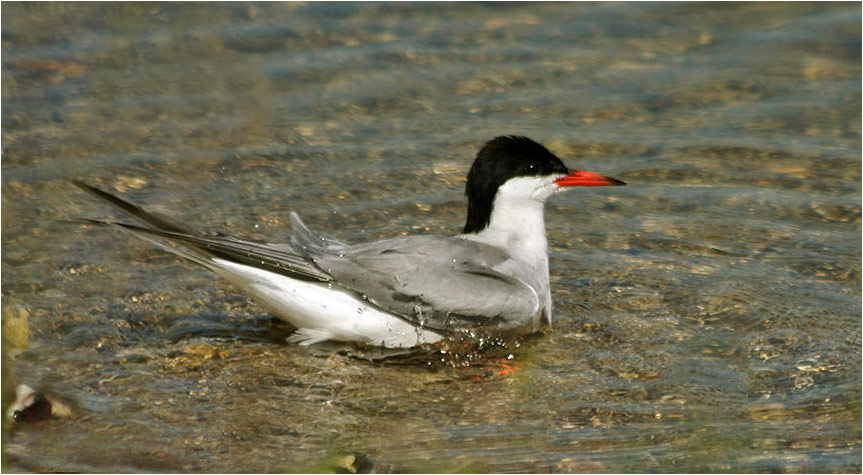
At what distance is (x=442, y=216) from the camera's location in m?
8.14

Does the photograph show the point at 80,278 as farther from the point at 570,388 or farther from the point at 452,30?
the point at 452,30

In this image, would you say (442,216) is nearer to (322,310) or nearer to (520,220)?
(520,220)

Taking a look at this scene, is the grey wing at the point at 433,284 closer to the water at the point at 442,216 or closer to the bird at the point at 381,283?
the bird at the point at 381,283

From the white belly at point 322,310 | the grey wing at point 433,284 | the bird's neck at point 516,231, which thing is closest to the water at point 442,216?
the white belly at point 322,310

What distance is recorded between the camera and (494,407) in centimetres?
586

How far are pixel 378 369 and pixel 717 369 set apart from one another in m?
1.67

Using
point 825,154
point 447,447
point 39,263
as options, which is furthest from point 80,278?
point 825,154

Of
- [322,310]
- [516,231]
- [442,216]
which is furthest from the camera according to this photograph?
[442,216]

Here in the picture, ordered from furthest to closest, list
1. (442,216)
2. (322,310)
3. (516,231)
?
(442,216) → (516,231) → (322,310)

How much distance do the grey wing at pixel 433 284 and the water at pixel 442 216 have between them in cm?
24

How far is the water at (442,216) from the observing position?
5559mm

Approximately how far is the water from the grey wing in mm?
235

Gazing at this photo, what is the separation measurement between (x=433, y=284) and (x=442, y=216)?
1.82m

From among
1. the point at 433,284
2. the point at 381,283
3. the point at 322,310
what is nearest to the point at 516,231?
the point at 433,284
